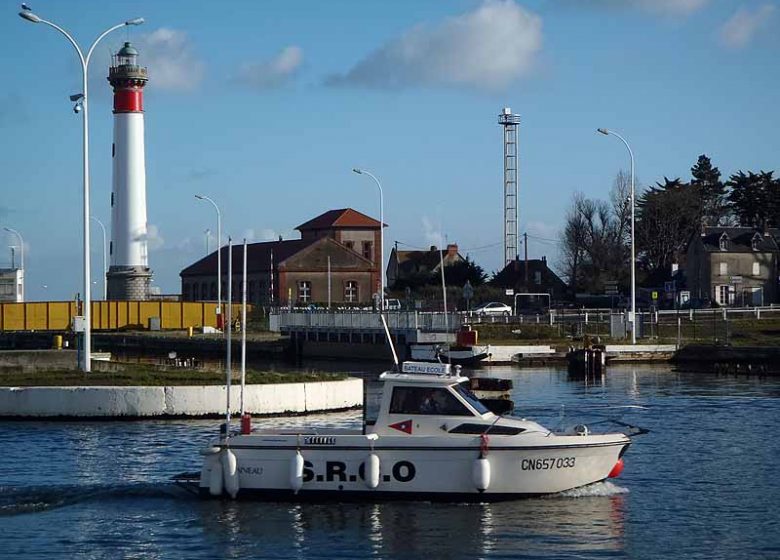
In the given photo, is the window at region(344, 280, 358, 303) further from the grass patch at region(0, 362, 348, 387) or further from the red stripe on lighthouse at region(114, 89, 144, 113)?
the grass patch at region(0, 362, 348, 387)

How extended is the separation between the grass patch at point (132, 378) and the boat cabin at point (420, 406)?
50.2 feet

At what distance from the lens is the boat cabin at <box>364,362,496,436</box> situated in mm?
26172

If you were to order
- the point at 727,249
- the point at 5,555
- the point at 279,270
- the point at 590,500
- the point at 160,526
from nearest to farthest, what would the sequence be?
1. the point at 5,555
2. the point at 160,526
3. the point at 590,500
4. the point at 727,249
5. the point at 279,270

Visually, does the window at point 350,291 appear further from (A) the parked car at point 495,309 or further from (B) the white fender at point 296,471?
(B) the white fender at point 296,471

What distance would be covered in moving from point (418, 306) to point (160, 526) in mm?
65012

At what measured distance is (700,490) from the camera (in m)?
28.1

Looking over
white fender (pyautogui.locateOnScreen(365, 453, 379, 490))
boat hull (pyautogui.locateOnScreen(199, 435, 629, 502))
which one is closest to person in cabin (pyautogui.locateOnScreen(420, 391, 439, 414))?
boat hull (pyautogui.locateOnScreen(199, 435, 629, 502))

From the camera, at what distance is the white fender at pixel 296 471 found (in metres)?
25.7

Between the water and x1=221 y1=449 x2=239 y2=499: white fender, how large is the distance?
1.21 ft

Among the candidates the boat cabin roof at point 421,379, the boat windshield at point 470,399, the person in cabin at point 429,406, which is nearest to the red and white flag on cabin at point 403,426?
the person in cabin at point 429,406

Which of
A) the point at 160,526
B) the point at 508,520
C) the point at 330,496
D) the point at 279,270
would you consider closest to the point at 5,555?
the point at 160,526

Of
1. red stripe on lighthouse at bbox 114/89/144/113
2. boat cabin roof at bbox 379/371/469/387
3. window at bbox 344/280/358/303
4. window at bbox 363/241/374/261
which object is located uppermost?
red stripe on lighthouse at bbox 114/89/144/113

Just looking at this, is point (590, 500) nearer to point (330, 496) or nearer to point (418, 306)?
point (330, 496)

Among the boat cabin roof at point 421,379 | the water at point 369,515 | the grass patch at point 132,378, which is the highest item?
the boat cabin roof at point 421,379
